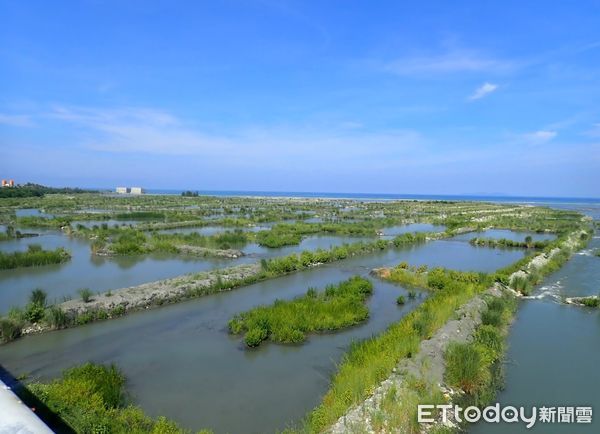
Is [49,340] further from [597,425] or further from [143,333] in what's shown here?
[597,425]

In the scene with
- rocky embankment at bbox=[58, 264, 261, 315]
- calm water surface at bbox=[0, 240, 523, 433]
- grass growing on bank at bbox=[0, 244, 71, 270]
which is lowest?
calm water surface at bbox=[0, 240, 523, 433]

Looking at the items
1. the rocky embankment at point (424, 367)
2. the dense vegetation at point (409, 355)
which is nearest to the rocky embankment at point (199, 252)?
the dense vegetation at point (409, 355)

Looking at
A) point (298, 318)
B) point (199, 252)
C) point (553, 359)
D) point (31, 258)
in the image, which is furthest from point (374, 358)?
point (31, 258)

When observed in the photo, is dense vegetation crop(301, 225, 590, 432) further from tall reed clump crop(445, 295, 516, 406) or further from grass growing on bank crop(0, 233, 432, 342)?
grass growing on bank crop(0, 233, 432, 342)

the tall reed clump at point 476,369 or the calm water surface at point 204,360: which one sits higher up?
the tall reed clump at point 476,369

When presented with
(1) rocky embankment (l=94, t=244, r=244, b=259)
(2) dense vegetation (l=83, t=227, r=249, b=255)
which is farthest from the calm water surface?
(2) dense vegetation (l=83, t=227, r=249, b=255)

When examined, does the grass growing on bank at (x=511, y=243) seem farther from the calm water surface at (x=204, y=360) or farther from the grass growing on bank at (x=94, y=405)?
the grass growing on bank at (x=94, y=405)
